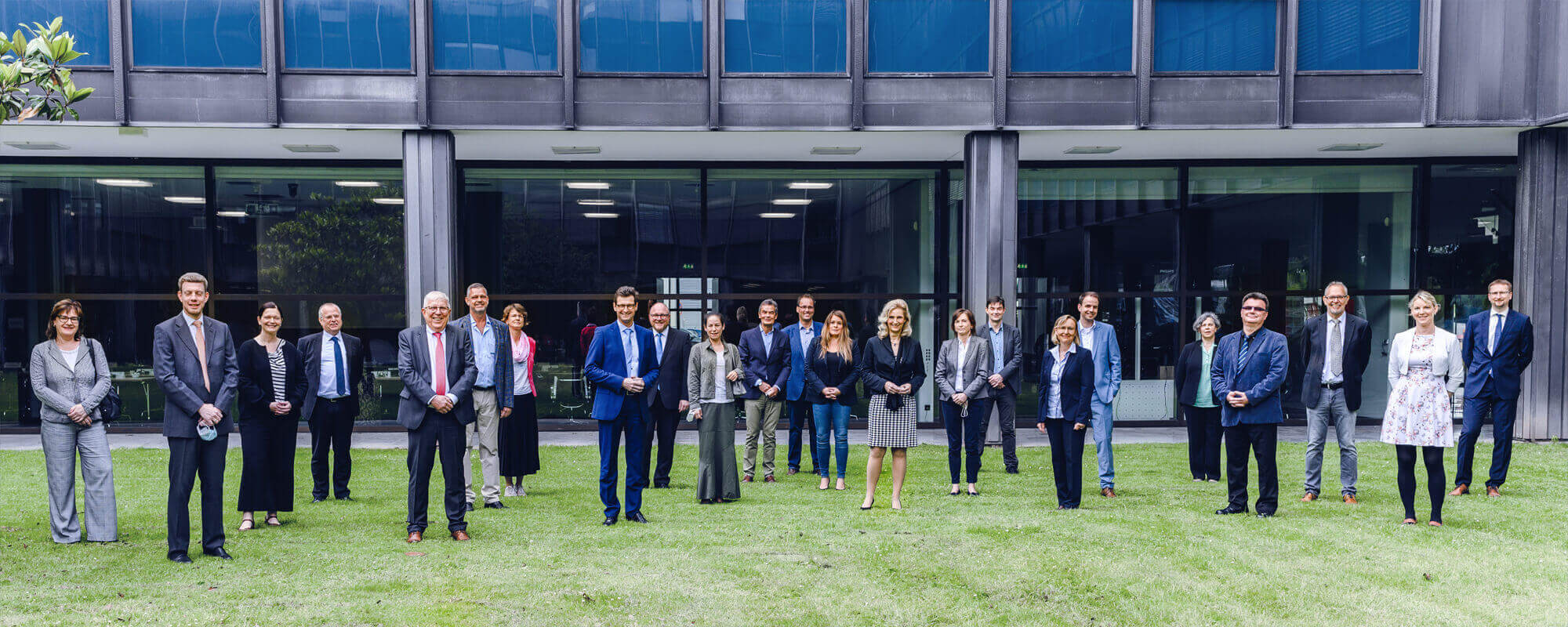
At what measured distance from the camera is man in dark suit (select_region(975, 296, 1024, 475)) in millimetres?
10055

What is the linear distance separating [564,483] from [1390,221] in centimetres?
1312

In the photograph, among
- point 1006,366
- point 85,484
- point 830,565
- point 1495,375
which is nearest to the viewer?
point 830,565

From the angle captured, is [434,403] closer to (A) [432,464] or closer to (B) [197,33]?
(A) [432,464]

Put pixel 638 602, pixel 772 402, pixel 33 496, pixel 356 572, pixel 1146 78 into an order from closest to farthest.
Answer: pixel 638 602 → pixel 356 572 → pixel 33 496 → pixel 772 402 → pixel 1146 78

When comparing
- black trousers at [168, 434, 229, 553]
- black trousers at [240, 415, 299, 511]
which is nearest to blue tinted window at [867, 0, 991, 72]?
black trousers at [240, 415, 299, 511]

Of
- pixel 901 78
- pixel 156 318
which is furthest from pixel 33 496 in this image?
pixel 901 78

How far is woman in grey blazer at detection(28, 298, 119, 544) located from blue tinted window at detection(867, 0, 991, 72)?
935 cm

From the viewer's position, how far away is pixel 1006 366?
10047 millimetres

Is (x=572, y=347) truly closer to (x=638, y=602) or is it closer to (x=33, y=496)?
(x=33, y=496)

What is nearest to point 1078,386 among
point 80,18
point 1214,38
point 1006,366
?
point 1006,366

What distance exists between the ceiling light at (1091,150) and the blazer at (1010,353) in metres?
4.66

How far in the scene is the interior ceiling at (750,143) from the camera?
516 inches

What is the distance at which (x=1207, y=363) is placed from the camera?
31.3 ft

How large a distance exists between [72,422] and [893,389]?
240 inches
